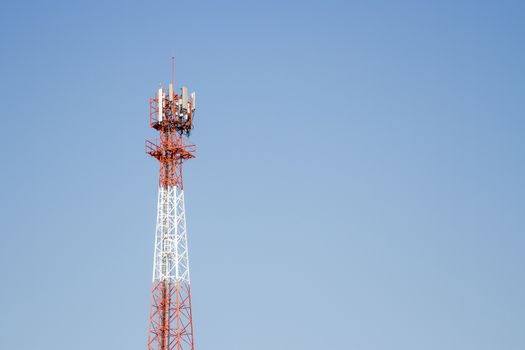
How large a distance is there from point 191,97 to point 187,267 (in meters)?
17.6

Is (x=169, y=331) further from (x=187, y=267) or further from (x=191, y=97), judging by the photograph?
(x=191, y=97)

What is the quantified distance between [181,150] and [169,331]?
18077 mm

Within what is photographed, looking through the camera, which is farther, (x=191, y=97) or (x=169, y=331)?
(x=191, y=97)

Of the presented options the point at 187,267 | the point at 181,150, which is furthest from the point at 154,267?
the point at 181,150

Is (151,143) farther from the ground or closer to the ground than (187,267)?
farther from the ground

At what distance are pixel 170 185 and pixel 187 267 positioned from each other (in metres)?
8.63

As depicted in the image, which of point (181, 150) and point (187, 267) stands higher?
point (181, 150)

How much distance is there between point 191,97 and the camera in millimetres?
124312

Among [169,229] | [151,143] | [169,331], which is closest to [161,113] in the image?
[151,143]

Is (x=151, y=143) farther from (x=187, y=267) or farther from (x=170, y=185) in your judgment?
(x=187, y=267)

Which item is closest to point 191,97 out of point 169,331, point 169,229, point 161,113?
point 161,113

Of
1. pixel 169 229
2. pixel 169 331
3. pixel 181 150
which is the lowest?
pixel 169 331

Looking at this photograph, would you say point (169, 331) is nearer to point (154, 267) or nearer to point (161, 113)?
point (154, 267)

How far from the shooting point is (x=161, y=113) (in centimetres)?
12244
